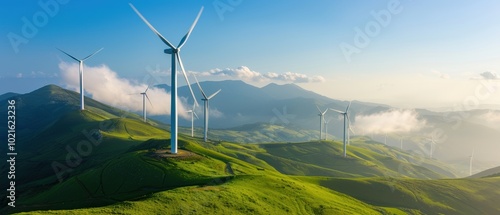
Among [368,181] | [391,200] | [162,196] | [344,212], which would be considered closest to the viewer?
[162,196]

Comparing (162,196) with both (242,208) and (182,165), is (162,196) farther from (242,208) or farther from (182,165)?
(182,165)

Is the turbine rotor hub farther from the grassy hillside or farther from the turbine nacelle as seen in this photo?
the grassy hillside

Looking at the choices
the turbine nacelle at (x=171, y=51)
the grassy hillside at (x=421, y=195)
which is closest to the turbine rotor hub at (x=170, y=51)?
the turbine nacelle at (x=171, y=51)

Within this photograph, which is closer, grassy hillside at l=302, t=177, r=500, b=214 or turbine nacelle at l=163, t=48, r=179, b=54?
turbine nacelle at l=163, t=48, r=179, b=54

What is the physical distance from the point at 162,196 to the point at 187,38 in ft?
197

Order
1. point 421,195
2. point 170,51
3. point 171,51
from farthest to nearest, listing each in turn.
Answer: point 421,195 → point 170,51 → point 171,51

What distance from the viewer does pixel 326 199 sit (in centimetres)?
10969

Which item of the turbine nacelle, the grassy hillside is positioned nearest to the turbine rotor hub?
the turbine nacelle

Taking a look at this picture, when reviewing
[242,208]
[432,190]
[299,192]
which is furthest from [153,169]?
[432,190]

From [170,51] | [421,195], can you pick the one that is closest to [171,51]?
[170,51]

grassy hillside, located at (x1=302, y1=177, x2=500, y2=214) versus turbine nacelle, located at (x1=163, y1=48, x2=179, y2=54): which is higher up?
turbine nacelle, located at (x1=163, y1=48, x2=179, y2=54)

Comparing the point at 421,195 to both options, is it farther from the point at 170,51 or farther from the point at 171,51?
the point at 170,51

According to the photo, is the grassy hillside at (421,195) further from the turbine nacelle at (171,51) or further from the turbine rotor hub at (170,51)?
the turbine rotor hub at (170,51)

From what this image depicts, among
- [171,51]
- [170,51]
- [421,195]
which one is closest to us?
[171,51]
